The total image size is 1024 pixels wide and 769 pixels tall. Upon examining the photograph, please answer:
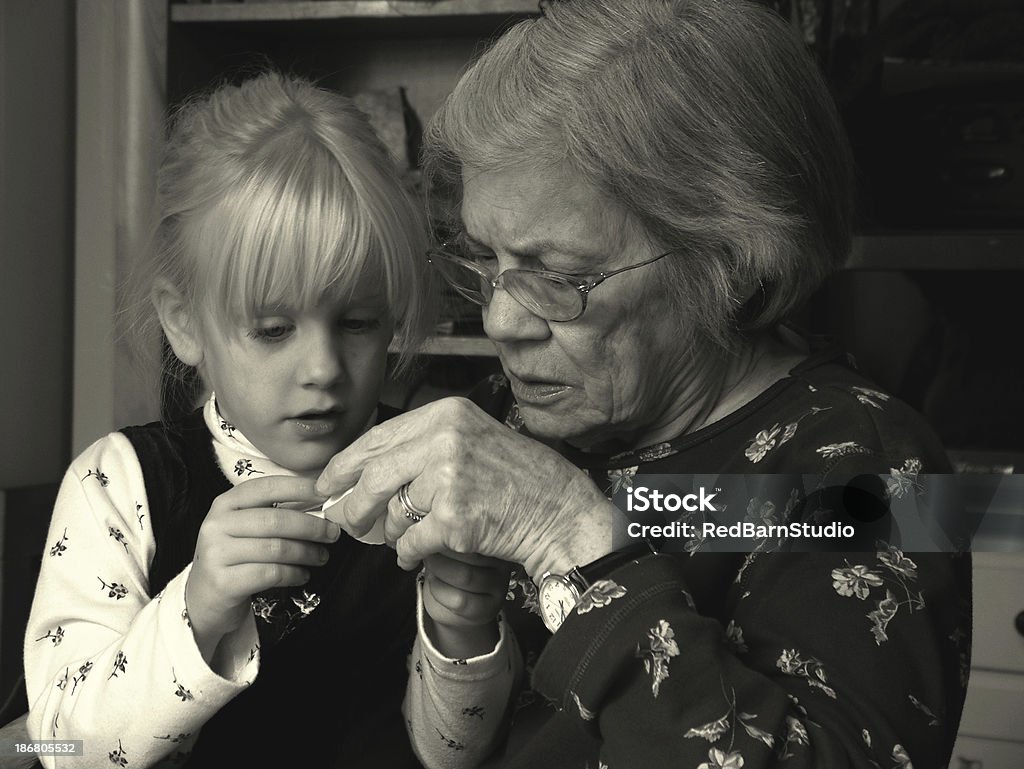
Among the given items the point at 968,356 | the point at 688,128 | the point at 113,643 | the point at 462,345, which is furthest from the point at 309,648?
the point at 968,356

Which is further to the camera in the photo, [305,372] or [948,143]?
[948,143]

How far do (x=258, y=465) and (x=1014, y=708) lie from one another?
1.38m

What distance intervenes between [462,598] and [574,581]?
0.51 feet

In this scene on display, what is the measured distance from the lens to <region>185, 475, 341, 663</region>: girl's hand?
833 millimetres

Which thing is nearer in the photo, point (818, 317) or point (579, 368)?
point (579, 368)

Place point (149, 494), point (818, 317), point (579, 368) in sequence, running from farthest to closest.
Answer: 1. point (818, 317)
2. point (149, 494)
3. point (579, 368)

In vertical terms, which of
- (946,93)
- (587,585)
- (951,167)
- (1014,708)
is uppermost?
(946,93)

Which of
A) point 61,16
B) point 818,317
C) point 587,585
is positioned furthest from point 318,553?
point 61,16

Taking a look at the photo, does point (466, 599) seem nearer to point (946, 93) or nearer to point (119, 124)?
point (946, 93)

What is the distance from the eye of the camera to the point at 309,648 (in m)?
1.10

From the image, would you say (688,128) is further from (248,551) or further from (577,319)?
(248,551)

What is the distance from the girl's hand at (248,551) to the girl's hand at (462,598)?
97 mm

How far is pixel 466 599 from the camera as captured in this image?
2.86ft

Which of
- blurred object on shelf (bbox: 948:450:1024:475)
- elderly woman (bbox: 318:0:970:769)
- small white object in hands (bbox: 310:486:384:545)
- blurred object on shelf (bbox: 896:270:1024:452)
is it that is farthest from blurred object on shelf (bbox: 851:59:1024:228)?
small white object in hands (bbox: 310:486:384:545)
